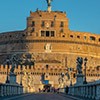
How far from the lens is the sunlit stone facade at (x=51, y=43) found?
11412cm

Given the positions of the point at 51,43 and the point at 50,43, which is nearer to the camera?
the point at 50,43

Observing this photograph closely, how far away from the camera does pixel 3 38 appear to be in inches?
4852

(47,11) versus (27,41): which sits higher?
(47,11)

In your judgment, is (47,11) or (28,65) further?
(47,11)

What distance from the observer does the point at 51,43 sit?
116 metres

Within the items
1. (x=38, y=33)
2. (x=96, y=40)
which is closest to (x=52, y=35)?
(x=38, y=33)

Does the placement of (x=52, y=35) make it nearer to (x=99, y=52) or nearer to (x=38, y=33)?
(x=38, y=33)

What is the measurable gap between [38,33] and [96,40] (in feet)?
55.1

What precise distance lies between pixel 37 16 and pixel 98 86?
94.3m

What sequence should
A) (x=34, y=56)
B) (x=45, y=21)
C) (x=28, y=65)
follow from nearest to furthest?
(x=28, y=65) → (x=34, y=56) → (x=45, y=21)

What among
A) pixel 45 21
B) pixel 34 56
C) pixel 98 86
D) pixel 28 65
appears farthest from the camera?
pixel 45 21

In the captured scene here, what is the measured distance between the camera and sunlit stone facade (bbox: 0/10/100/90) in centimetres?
11412

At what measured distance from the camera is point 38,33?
118438 millimetres

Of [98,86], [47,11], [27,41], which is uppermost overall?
[47,11]
